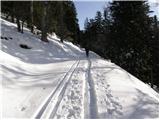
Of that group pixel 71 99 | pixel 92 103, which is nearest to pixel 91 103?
pixel 92 103

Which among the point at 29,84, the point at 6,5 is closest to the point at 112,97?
the point at 29,84

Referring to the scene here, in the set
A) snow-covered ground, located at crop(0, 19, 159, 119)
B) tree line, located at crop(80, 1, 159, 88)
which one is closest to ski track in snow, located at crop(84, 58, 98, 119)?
snow-covered ground, located at crop(0, 19, 159, 119)

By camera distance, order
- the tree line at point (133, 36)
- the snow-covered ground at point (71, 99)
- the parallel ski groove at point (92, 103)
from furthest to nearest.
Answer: the tree line at point (133, 36), the snow-covered ground at point (71, 99), the parallel ski groove at point (92, 103)

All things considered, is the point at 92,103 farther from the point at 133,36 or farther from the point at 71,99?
the point at 133,36

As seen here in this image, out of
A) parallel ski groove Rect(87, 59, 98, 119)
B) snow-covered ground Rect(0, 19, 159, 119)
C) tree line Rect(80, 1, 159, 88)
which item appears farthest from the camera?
tree line Rect(80, 1, 159, 88)

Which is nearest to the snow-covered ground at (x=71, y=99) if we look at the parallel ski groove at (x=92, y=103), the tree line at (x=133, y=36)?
the parallel ski groove at (x=92, y=103)

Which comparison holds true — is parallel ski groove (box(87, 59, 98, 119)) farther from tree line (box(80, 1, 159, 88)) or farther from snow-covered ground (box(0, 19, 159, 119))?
tree line (box(80, 1, 159, 88))

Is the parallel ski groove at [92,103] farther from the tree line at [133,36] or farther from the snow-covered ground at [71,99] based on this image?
the tree line at [133,36]

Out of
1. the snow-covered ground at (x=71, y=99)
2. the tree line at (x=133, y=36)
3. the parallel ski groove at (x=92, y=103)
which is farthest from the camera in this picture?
the tree line at (x=133, y=36)

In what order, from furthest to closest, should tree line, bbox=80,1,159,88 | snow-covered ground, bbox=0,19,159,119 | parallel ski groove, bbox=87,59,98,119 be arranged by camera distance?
tree line, bbox=80,1,159,88, snow-covered ground, bbox=0,19,159,119, parallel ski groove, bbox=87,59,98,119

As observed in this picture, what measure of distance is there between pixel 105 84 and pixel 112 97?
292cm

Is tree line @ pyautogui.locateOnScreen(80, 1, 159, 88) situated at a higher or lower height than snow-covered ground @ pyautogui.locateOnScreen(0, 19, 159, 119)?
higher

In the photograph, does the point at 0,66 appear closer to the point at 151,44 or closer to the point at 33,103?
the point at 33,103

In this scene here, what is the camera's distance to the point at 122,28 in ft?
113
